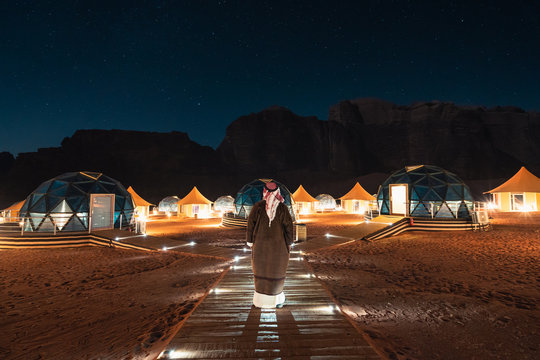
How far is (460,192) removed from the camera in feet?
48.2

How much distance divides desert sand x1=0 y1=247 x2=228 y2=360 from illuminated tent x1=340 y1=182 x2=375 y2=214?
870 inches

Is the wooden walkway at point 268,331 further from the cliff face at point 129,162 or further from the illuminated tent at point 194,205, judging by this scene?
the cliff face at point 129,162

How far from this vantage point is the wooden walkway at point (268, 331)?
2.61 m

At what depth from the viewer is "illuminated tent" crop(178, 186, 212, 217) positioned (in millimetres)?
23516

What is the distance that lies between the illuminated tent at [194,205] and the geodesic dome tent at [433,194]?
1599 centimetres

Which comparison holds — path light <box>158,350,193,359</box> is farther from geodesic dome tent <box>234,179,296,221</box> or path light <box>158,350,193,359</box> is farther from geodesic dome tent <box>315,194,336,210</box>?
geodesic dome tent <box>315,194,336,210</box>

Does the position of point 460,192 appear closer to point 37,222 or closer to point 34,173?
point 37,222

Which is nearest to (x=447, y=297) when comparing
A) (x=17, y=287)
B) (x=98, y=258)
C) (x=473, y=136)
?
(x=17, y=287)

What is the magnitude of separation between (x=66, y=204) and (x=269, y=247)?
12393 millimetres

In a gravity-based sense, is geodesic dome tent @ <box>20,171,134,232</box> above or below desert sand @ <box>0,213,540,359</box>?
above

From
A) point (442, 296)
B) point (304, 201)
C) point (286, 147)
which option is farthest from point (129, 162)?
point (442, 296)

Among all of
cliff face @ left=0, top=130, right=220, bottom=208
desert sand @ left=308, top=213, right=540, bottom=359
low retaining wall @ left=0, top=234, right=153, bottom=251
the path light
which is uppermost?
cliff face @ left=0, top=130, right=220, bottom=208

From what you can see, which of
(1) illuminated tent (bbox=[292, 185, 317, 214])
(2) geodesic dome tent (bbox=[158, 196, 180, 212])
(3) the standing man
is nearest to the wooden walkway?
(3) the standing man

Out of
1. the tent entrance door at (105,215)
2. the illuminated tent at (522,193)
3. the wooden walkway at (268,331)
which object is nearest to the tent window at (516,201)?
the illuminated tent at (522,193)
